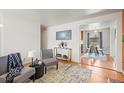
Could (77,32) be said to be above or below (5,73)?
above

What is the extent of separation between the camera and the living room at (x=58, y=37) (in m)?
3.16

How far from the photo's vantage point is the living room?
316 cm

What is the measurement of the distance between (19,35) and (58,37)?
237cm

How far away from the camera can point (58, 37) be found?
601 centimetres

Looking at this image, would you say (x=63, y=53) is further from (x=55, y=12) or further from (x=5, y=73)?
(x=5, y=73)

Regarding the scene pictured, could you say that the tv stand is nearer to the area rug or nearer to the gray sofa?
the area rug

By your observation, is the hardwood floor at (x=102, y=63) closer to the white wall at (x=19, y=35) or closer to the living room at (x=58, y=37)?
the living room at (x=58, y=37)

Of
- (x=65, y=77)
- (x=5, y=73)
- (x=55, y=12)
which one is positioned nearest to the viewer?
(x=5, y=73)

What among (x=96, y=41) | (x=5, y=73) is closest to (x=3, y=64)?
(x=5, y=73)

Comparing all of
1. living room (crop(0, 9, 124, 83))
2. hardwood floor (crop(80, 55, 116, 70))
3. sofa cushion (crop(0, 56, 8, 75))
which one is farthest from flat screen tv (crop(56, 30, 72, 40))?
sofa cushion (crop(0, 56, 8, 75))
